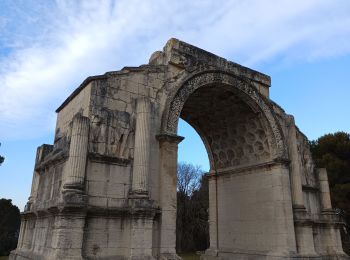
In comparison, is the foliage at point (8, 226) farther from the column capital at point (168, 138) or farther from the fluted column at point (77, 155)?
the column capital at point (168, 138)

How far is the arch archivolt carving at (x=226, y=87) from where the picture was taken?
388 inches

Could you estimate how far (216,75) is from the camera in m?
11.4

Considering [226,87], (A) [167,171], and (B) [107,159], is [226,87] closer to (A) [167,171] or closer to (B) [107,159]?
(A) [167,171]

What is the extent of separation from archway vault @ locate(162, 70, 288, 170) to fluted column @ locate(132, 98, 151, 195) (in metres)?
1.37

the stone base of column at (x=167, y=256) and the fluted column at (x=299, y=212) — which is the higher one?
the fluted column at (x=299, y=212)

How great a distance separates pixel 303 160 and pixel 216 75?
5.35 metres

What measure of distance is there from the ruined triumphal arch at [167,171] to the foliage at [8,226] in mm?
20538

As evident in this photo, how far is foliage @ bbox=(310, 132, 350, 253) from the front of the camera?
20609 millimetres

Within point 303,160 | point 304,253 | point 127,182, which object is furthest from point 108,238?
point 303,160

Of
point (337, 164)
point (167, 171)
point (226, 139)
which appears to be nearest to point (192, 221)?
point (337, 164)

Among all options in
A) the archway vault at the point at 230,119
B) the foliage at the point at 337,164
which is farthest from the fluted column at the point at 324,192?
the foliage at the point at 337,164

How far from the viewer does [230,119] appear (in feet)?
43.7

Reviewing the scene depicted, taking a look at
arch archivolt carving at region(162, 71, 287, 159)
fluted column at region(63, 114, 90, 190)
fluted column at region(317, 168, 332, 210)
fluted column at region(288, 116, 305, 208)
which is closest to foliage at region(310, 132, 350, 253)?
fluted column at region(317, 168, 332, 210)

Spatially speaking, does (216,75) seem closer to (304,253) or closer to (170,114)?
(170,114)
